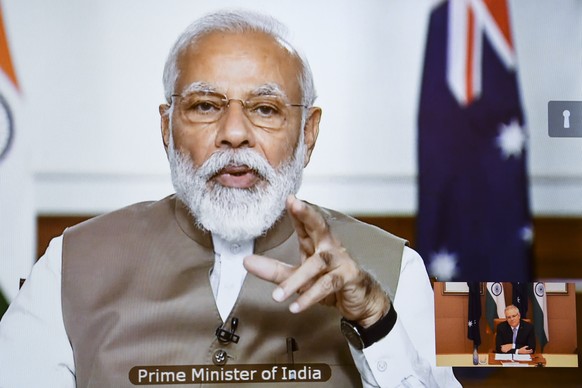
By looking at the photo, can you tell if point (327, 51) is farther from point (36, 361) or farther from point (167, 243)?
point (36, 361)

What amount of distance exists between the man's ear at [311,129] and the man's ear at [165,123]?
0.40 metres

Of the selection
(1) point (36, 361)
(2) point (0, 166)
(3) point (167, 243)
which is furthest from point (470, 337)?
(2) point (0, 166)

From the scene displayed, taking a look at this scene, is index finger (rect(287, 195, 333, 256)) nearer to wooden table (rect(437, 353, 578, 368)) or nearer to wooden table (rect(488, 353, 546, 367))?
wooden table (rect(437, 353, 578, 368))

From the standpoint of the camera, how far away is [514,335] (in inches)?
81.7

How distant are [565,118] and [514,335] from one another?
688mm

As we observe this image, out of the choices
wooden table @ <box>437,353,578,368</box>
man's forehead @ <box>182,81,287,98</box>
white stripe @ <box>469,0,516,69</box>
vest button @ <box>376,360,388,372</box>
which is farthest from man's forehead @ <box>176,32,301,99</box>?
wooden table @ <box>437,353,578,368</box>

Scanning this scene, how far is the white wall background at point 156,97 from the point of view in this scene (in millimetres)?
2059

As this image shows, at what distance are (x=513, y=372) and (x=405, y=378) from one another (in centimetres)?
47

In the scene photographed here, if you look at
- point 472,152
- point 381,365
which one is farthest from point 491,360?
point 472,152

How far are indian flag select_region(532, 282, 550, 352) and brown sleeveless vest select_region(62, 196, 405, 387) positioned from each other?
0.46 metres

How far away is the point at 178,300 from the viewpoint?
193cm

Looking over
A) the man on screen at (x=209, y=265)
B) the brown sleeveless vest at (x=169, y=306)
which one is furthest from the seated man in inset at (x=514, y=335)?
the brown sleeveless vest at (x=169, y=306)

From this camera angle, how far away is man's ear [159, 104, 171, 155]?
6.65 feet

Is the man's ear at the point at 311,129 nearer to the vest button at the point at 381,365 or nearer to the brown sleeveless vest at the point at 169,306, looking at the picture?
the brown sleeveless vest at the point at 169,306
